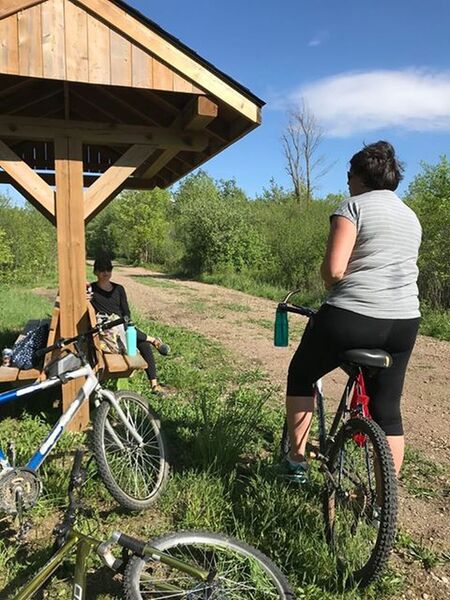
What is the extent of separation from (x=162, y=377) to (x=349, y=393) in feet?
13.0

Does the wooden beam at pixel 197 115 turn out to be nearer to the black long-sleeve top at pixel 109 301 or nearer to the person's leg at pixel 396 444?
the black long-sleeve top at pixel 109 301

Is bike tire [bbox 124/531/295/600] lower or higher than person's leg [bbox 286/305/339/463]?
lower

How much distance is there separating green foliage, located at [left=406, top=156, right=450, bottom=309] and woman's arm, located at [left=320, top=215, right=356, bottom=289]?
10566mm

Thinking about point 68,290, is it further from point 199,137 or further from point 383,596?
point 383,596

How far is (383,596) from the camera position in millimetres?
2674

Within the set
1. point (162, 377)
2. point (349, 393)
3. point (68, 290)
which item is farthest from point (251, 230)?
point (349, 393)

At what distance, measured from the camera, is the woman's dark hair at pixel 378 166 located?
2789 millimetres

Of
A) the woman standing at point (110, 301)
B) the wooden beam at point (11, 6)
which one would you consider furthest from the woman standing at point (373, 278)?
the woman standing at point (110, 301)

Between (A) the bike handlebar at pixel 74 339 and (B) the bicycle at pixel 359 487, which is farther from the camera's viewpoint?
(A) the bike handlebar at pixel 74 339

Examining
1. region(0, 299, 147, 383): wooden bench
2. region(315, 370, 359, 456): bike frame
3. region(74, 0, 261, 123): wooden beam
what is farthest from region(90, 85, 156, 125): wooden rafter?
region(315, 370, 359, 456): bike frame

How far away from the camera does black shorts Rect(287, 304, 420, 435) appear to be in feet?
8.93

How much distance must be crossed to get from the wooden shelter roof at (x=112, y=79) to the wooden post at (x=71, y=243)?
277 mm

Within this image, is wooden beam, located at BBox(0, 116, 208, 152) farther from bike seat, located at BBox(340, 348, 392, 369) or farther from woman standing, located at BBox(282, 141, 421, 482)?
bike seat, located at BBox(340, 348, 392, 369)

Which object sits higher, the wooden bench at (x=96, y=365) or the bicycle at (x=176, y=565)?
the wooden bench at (x=96, y=365)
